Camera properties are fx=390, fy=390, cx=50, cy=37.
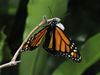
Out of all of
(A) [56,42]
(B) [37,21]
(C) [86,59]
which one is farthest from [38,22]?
(A) [56,42]

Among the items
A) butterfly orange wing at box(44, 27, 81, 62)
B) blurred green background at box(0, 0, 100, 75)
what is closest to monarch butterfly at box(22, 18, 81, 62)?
butterfly orange wing at box(44, 27, 81, 62)

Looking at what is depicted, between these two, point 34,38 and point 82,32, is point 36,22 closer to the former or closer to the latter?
point 34,38

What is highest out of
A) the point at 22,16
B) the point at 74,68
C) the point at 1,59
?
the point at 22,16

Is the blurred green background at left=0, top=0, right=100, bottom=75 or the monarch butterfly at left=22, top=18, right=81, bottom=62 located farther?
the blurred green background at left=0, top=0, right=100, bottom=75

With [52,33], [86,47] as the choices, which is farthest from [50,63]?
[52,33]

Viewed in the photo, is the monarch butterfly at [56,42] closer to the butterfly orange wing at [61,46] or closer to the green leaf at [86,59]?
the butterfly orange wing at [61,46]

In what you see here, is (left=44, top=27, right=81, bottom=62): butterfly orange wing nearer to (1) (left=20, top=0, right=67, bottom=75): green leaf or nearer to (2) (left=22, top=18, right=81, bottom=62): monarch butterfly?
(2) (left=22, top=18, right=81, bottom=62): monarch butterfly

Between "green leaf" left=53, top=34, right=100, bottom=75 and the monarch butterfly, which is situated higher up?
the monarch butterfly
